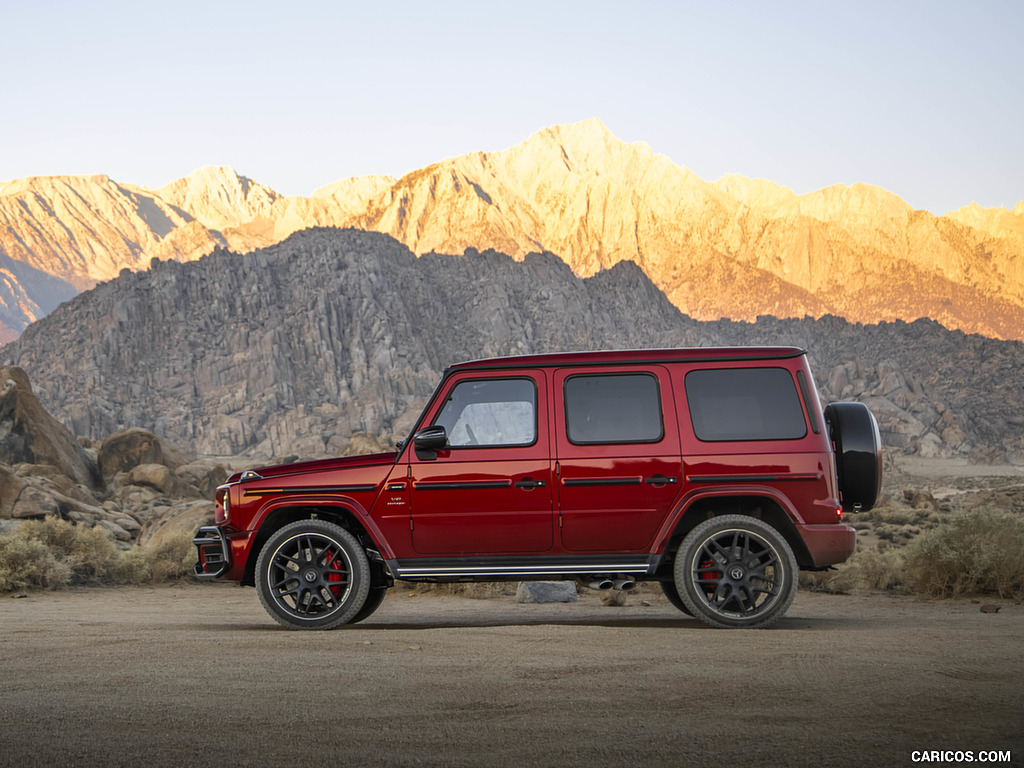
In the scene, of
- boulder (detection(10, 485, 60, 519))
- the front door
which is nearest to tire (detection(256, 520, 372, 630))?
the front door

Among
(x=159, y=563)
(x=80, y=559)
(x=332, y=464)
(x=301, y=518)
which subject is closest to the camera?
(x=332, y=464)

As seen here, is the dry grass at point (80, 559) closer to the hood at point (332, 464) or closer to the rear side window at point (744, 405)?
the hood at point (332, 464)

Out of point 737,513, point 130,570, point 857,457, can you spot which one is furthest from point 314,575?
point 130,570

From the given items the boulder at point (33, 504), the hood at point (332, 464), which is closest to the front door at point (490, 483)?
the hood at point (332, 464)

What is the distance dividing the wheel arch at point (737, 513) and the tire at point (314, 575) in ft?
8.16

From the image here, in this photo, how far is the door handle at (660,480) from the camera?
26.2 ft

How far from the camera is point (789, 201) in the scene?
15175 cm

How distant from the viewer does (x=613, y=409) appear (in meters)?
8.16

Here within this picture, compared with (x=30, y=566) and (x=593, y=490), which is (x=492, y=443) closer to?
(x=593, y=490)

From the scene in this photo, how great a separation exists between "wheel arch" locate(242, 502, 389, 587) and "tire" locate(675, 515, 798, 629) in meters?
2.54

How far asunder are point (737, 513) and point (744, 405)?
89cm

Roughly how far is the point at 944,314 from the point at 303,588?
13575 centimetres

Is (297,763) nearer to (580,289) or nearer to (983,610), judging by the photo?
(983,610)

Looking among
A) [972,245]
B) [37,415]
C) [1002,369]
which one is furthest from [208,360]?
[972,245]
